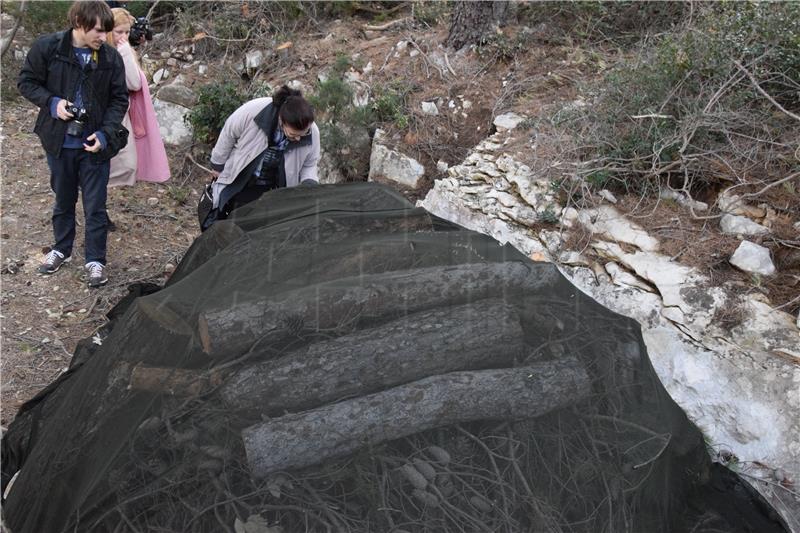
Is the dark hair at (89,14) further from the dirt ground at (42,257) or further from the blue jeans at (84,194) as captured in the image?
the dirt ground at (42,257)

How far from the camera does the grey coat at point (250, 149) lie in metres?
3.61

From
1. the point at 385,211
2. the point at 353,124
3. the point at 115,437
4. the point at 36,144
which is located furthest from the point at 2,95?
the point at 115,437

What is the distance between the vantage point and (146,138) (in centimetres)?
430

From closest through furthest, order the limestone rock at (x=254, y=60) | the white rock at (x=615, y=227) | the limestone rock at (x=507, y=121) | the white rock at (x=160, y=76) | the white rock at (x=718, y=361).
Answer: the white rock at (x=718, y=361) → the white rock at (x=615, y=227) → the limestone rock at (x=507, y=121) → the limestone rock at (x=254, y=60) → the white rock at (x=160, y=76)

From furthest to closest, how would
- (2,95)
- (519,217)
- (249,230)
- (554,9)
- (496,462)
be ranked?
1. (2,95)
2. (554,9)
3. (519,217)
4. (249,230)
5. (496,462)

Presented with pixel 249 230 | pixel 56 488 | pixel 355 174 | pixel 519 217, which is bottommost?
pixel 355 174

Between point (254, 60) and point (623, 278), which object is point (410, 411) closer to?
point (623, 278)

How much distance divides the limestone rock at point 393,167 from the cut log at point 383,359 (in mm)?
2911

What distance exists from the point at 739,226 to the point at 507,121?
1963 mm

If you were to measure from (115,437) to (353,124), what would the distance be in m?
3.66

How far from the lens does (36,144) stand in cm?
580

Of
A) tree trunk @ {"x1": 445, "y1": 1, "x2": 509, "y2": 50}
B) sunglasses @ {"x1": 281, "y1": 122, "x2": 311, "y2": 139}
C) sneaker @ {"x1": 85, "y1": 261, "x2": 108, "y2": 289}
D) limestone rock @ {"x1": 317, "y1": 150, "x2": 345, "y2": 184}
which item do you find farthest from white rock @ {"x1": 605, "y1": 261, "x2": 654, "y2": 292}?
sneaker @ {"x1": 85, "y1": 261, "x2": 108, "y2": 289}

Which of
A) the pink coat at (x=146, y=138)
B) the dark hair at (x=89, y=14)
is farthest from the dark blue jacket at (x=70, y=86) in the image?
the pink coat at (x=146, y=138)

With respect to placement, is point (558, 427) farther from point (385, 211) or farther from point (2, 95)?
point (2, 95)
